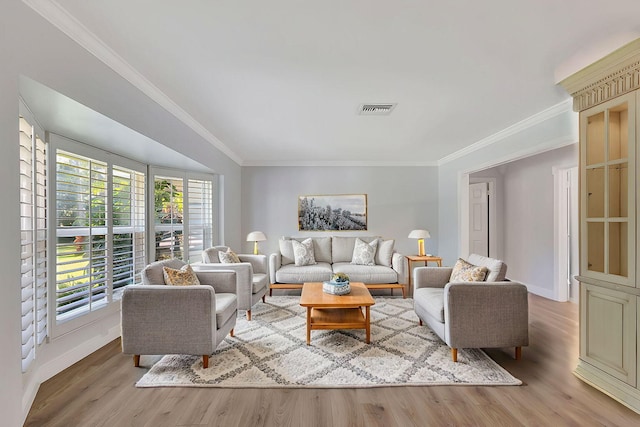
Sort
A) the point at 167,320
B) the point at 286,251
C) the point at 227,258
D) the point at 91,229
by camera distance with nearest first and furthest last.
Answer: the point at 167,320
the point at 91,229
the point at 227,258
the point at 286,251

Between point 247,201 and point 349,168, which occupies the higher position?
point 349,168

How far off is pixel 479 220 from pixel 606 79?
Result: 4051 mm

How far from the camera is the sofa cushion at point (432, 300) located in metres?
2.81

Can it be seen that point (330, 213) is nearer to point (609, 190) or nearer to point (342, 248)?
point (342, 248)

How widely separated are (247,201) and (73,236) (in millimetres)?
3408

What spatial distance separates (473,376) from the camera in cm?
243

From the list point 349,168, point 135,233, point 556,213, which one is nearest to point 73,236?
point 135,233

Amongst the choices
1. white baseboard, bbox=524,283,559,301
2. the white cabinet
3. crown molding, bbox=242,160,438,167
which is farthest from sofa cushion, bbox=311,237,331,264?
the white cabinet

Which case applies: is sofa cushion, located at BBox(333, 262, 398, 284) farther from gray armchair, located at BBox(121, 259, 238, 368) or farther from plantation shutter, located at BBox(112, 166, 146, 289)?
plantation shutter, located at BBox(112, 166, 146, 289)

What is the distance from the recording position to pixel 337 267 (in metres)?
A: 5.14

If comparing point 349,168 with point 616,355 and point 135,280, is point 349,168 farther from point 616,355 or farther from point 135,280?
point 616,355

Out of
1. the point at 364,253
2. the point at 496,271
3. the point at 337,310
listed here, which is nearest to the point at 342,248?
the point at 364,253

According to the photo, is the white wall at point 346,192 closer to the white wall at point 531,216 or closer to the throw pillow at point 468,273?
the white wall at point 531,216

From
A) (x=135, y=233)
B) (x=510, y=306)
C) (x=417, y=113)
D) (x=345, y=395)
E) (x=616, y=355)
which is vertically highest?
(x=417, y=113)
